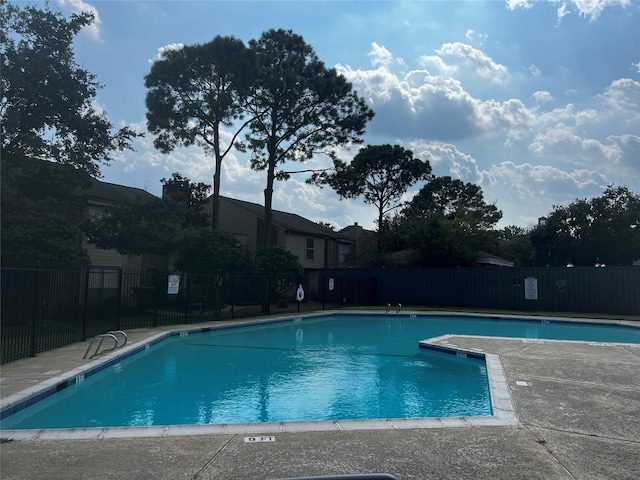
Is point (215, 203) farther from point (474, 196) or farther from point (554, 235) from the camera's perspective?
point (474, 196)

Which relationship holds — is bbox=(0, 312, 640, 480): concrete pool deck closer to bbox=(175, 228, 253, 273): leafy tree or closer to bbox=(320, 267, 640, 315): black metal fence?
bbox=(175, 228, 253, 273): leafy tree

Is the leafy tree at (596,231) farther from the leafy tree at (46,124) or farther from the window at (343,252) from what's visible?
the leafy tree at (46,124)

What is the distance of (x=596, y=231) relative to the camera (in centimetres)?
3400

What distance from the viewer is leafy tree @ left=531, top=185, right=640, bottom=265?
3319 centimetres

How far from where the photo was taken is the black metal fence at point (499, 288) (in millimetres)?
22016

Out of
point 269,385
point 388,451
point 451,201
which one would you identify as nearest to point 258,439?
point 388,451

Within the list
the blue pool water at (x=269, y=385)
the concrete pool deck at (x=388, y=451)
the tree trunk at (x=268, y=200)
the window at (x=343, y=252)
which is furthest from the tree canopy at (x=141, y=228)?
the window at (x=343, y=252)

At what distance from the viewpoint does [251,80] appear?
25984mm

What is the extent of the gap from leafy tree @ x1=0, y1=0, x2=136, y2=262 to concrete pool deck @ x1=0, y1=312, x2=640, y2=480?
11129 mm

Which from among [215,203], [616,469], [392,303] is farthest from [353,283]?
[616,469]

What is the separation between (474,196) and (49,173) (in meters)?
39.7

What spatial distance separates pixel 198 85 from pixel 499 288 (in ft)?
65.0

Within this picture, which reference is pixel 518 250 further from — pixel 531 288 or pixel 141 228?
pixel 141 228

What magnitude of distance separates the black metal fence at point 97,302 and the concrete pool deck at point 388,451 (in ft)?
16.8
